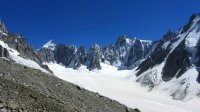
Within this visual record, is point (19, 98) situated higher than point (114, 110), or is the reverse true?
point (114, 110)

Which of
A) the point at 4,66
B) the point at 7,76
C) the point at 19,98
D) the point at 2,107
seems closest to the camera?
the point at 2,107

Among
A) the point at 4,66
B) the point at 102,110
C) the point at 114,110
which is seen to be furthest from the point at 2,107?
the point at 114,110

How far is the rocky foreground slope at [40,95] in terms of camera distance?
27.4m

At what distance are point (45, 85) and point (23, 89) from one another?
8.44 m

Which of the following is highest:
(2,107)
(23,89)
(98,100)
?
(98,100)

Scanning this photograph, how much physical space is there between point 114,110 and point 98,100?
6.21 feet

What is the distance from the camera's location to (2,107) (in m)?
25.9

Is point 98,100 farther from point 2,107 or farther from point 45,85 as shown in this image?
point 2,107

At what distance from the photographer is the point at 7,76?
1345 inches

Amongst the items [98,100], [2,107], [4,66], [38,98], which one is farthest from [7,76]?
[98,100]

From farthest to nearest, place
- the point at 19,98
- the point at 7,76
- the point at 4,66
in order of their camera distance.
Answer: the point at 4,66 < the point at 7,76 < the point at 19,98

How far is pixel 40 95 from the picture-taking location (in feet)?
101

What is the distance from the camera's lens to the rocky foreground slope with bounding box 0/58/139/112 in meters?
27.4

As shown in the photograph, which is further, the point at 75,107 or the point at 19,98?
the point at 75,107
